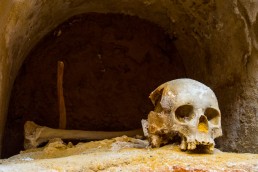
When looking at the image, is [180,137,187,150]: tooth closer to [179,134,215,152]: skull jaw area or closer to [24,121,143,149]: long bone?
[179,134,215,152]: skull jaw area

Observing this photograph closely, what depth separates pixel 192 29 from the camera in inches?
71.6

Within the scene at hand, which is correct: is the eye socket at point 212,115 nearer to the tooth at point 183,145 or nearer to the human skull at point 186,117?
the human skull at point 186,117

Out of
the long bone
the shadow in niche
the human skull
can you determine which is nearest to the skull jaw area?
the human skull

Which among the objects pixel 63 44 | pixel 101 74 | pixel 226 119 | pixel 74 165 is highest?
pixel 63 44

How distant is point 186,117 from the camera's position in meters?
1.26

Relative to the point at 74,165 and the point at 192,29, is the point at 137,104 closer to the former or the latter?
the point at 192,29

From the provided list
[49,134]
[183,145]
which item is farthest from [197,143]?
[49,134]

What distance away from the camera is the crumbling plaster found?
55.2 inches

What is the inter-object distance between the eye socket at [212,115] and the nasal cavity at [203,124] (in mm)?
40

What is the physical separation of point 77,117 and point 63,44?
0.34m

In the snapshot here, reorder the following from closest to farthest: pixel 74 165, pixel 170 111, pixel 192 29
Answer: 1. pixel 74 165
2. pixel 170 111
3. pixel 192 29

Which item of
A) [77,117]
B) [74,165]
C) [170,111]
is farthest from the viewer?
[77,117]

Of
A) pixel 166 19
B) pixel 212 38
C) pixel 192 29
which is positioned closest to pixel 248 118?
pixel 212 38

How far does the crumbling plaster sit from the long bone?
0.13 m
